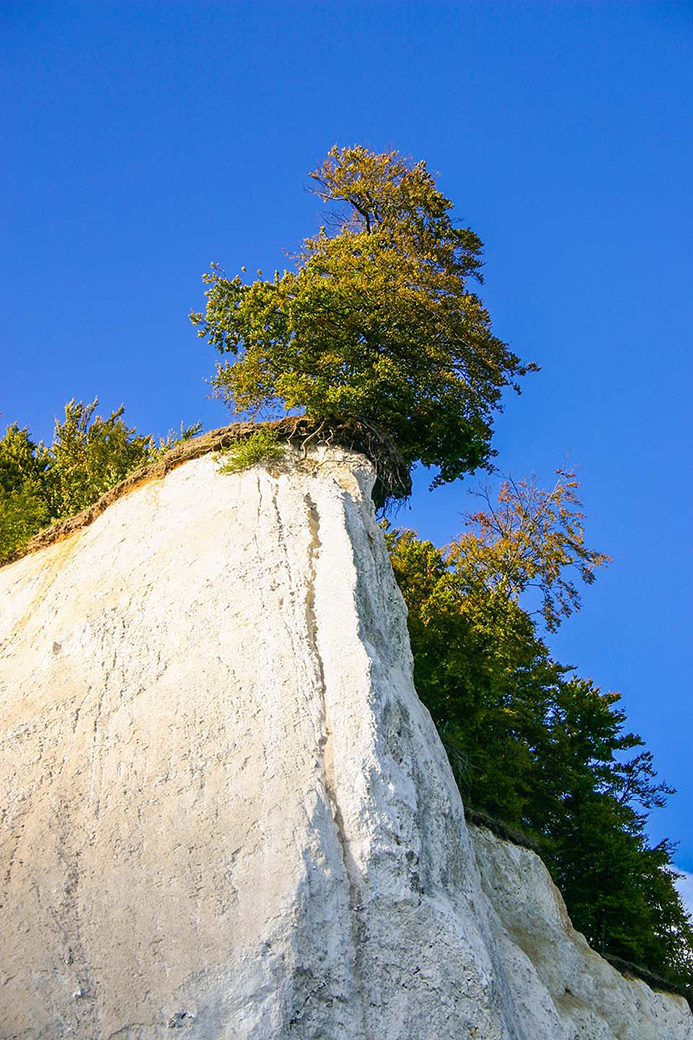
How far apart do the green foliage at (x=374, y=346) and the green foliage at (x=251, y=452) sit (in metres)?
1.10

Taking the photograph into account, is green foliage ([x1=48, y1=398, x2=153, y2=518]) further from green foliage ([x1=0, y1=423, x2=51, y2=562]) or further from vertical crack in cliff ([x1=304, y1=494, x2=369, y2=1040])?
vertical crack in cliff ([x1=304, y1=494, x2=369, y2=1040])

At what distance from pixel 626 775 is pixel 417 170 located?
2210cm

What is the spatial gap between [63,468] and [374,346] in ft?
31.3

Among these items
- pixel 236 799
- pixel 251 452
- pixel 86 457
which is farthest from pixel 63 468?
pixel 236 799

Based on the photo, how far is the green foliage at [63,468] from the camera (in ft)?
60.0

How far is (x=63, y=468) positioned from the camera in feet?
71.0

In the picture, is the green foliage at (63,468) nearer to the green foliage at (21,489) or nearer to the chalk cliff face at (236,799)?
the green foliage at (21,489)

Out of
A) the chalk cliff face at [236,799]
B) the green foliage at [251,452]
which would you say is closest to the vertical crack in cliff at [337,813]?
the chalk cliff face at [236,799]

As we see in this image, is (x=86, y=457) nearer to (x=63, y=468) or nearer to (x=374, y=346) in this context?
(x=63, y=468)

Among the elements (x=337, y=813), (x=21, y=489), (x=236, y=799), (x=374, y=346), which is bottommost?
(x=236, y=799)

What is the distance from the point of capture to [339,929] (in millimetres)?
8742

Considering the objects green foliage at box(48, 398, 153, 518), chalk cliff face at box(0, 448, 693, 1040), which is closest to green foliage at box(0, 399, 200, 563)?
green foliage at box(48, 398, 153, 518)

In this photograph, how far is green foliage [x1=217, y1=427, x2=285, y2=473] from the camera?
13.9m

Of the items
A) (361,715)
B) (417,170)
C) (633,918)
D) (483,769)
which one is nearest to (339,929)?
(361,715)
